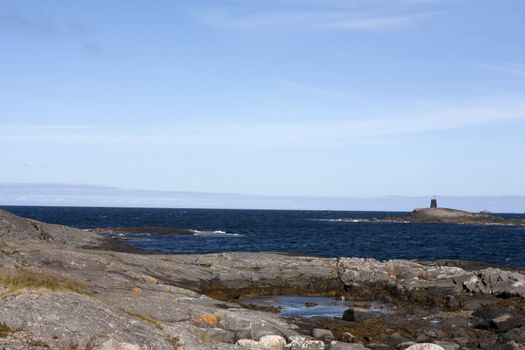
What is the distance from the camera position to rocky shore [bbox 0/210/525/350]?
20.5 m

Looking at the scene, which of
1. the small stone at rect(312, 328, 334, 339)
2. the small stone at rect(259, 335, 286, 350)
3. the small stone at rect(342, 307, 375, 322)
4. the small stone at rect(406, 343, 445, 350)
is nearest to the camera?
the small stone at rect(259, 335, 286, 350)

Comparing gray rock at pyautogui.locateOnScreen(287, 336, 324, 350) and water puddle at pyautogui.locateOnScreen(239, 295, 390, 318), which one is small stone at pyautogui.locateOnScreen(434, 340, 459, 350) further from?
water puddle at pyautogui.locateOnScreen(239, 295, 390, 318)

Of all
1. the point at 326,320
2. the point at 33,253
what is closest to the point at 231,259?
the point at 33,253

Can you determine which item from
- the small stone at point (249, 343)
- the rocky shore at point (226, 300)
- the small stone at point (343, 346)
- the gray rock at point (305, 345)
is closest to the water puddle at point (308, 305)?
the rocky shore at point (226, 300)

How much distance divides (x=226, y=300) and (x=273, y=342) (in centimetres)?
1589

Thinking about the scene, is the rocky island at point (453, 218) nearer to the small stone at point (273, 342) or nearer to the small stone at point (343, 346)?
the small stone at point (343, 346)

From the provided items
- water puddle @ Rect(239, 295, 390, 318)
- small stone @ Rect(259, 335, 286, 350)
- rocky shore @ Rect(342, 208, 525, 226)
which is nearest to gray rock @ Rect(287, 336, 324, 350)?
small stone @ Rect(259, 335, 286, 350)

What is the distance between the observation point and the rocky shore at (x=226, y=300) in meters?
20.5

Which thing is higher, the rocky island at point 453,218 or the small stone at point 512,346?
the rocky island at point 453,218

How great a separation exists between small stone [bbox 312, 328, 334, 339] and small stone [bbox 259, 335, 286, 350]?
2748 millimetres

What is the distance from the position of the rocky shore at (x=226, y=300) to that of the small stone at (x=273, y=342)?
0.19ft

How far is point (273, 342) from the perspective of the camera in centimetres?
2419

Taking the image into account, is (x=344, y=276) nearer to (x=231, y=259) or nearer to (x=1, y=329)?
(x=231, y=259)

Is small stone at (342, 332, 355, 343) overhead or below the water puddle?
overhead
